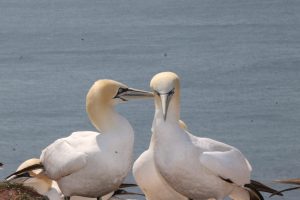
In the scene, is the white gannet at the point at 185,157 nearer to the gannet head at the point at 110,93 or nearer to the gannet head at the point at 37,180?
the gannet head at the point at 110,93

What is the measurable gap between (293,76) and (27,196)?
6935 millimetres

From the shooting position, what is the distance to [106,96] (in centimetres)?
706

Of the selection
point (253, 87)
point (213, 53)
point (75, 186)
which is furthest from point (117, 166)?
point (213, 53)

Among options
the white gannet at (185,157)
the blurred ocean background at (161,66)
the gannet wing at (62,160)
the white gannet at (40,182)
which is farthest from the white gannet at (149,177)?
the blurred ocean background at (161,66)

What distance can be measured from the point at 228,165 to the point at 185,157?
33 centimetres

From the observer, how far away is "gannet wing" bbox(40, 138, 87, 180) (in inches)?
267

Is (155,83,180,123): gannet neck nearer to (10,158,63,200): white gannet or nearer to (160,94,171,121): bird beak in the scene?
(160,94,171,121): bird beak

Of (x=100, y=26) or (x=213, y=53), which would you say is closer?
(x=213, y=53)

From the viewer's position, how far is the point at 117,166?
668 centimetres

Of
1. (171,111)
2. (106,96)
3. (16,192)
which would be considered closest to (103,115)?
(106,96)

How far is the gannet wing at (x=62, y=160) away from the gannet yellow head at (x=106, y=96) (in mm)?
258

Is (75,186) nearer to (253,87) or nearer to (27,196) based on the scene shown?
(27,196)

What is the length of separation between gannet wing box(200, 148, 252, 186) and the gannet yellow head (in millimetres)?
619

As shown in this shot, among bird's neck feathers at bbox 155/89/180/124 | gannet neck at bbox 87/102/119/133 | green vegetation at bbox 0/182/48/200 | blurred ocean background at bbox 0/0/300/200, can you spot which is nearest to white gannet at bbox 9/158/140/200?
gannet neck at bbox 87/102/119/133
